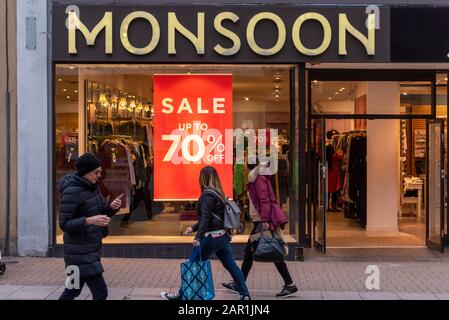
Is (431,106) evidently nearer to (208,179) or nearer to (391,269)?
(391,269)

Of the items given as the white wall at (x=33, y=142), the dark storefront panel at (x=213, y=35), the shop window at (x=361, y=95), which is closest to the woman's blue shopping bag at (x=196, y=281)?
the white wall at (x=33, y=142)

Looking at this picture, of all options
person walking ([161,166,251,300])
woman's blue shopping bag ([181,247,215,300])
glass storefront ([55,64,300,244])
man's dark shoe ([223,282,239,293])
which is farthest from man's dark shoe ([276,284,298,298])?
glass storefront ([55,64,300,244])

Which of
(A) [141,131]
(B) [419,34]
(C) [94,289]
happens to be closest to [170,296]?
(C) [94,289]

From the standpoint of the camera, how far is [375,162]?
1330 cm

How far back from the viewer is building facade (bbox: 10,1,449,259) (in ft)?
34.2

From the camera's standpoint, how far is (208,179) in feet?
24.4

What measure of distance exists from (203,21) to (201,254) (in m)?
4.43

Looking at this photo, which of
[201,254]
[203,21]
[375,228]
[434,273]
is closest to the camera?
[201,254]

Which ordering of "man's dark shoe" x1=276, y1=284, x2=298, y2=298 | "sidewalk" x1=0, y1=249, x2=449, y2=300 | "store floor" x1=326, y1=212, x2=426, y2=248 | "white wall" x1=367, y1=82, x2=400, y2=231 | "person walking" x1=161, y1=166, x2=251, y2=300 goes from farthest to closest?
"white wall" x1=367, y1=82, x2=400, y2=231
"store floor" x1=326, y1=212, x2=426, y2=248
"sidewalk" x1=0, y1=249, x2=449, y2=300
"man's dark shoe" x1=276, y1=284, x2=298, y2=298
"person walking" x1=161, y1=166, x2=251, y2=300

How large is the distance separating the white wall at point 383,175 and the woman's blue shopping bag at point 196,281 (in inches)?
268

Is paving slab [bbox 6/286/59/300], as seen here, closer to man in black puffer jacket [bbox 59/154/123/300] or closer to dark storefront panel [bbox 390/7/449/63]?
man in black puffer jacket [bbox 59/154/123/300]

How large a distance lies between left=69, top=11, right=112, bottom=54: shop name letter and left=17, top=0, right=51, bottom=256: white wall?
471 millimetres

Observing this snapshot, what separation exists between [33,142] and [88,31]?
200 centimetres
